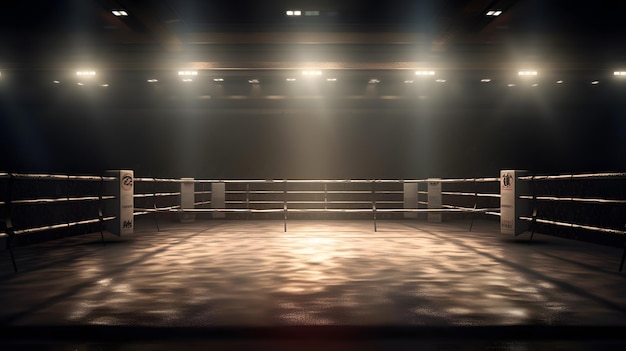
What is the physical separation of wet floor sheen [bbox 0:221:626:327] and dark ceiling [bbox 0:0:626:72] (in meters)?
4.18

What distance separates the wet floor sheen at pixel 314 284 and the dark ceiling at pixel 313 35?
4181 millimetres

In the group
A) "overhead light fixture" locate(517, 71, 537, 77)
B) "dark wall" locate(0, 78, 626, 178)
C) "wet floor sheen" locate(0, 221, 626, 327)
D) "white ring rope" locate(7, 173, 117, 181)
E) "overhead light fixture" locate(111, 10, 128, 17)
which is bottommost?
"wet floor sheen" locate(0, 221, 626, 327)

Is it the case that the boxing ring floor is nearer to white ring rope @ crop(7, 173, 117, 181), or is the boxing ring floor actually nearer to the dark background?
white ring rope @ crop(7, 173, 117, 181)

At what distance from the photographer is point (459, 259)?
6.21 meters

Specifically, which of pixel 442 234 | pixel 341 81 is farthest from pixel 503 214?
pixel 341 81

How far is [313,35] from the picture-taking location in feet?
35.9

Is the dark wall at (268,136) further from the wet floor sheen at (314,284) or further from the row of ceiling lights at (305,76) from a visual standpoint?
the wet floor sheen at (314,284)

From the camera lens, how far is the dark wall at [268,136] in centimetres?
1683

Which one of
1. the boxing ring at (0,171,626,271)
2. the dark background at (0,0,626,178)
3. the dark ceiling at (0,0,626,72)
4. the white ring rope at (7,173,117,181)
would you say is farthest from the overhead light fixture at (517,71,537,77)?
the white ring rope at (7,173,117,181)

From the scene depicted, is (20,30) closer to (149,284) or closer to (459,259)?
(149,284)

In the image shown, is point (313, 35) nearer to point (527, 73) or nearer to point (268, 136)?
point (527, 73)

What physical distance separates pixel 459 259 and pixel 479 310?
2.67 meters

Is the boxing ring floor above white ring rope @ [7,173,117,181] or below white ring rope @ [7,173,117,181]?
below

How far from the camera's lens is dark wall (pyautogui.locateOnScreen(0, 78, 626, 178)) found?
55.2 feet
